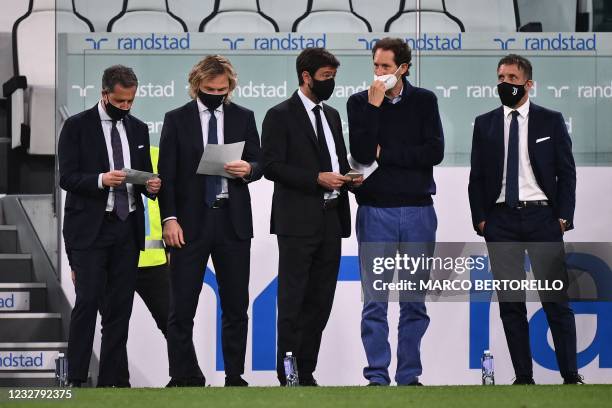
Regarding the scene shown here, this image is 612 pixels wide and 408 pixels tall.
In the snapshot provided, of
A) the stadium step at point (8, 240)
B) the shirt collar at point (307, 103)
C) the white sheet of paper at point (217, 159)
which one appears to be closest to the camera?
the white sheet of paper at point (217, 159)

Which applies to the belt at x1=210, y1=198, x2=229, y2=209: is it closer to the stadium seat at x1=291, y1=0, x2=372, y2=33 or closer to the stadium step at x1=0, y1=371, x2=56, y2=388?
the stadium seat at x1=291, y1=0, x2=372, y2=33

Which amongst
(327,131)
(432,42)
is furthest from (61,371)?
(432,42)

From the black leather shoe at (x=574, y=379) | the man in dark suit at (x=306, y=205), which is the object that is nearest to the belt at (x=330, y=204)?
the man in dark suit at (x=306, y=205)

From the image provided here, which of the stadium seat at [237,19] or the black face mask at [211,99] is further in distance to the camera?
the stadium seat at [237,19]

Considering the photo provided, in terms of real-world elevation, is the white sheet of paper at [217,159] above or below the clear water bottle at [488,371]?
above

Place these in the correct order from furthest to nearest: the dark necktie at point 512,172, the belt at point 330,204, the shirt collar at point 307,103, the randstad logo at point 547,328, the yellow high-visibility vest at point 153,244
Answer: the randstad logo at point 547,328 < the yellow high-visibility vest at point 153,244 < the dark necktie at point 512,172 < the shirt collar at point 307,103 < the belt at point 330,204

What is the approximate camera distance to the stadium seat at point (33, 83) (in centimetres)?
1041

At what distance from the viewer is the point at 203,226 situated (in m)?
6.34

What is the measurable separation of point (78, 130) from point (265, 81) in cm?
161

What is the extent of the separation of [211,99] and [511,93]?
161cm

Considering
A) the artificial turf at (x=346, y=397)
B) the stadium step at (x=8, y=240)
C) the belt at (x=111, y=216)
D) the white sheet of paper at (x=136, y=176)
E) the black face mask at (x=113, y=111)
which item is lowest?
the artificial turf at (x=346, y=397)

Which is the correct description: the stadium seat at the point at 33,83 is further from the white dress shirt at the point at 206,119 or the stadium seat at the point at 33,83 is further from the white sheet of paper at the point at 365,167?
the white sheet of paper at the point at 365,167

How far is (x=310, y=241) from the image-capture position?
6.34m

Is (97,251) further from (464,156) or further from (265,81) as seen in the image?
(464,156)
